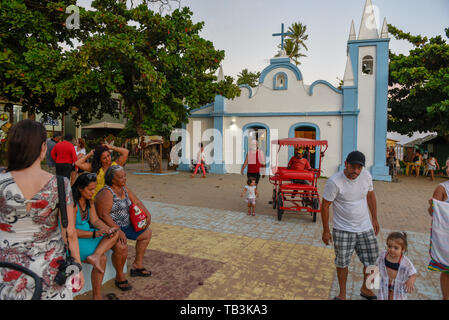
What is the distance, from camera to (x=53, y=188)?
196 cm

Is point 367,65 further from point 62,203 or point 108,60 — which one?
point 62,203

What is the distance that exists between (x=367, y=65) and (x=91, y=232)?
17320 mm

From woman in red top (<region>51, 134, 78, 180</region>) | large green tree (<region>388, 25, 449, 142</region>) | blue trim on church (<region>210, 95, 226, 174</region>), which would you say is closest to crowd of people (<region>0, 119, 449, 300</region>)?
woman in red top (<region>51, 134, 78, 180</region>)

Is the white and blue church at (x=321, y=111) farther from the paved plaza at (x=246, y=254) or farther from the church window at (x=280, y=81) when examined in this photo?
the paved plaza at (x=246, y=254)

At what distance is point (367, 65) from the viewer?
53.8 feet

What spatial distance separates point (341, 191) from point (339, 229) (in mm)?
439

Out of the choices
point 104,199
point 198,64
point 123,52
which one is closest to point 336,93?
point 198,64

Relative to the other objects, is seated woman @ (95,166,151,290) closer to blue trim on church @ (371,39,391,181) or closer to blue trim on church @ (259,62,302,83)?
blue trim on church @ (259,62,302,83)

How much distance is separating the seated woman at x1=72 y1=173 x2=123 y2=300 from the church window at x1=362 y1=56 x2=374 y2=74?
1668 centimetres

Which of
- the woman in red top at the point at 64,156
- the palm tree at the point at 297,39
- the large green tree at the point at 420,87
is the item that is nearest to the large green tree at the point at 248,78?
the palm tree at the point at 297,39

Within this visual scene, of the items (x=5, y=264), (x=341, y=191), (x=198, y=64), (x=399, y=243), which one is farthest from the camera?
(x=198, y=64)

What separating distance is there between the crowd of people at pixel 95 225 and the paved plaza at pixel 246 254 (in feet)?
1.44

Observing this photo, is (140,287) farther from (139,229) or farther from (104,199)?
(104,199)

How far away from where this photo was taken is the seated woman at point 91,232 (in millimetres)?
3186
